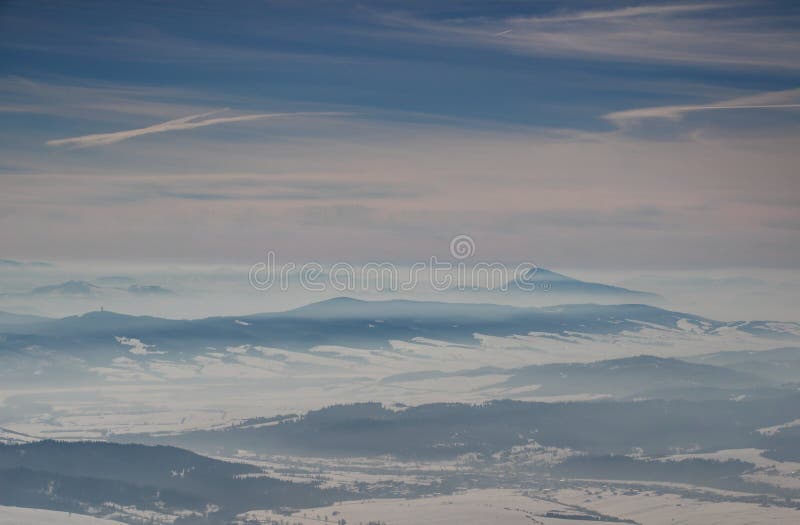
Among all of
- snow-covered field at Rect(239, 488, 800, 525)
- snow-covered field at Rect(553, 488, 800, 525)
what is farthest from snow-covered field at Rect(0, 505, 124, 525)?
snow-covered field at Rect(553, 488, 800, 525)

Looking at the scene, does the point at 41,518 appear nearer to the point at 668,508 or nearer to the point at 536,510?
the point at 536,510

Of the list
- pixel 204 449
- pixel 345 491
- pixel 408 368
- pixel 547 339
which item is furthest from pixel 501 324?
pixel 345 491

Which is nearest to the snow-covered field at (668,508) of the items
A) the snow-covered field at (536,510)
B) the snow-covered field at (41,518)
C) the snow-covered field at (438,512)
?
the snow-covered field at (536,510)

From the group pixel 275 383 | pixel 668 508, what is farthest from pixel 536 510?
pixel 275 383

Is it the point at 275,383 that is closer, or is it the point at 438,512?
Answer: the point at 438,512

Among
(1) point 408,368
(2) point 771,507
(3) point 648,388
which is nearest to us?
(2) point 771,507

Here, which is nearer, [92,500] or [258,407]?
[92,500]

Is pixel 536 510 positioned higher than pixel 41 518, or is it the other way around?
pixel 41 518

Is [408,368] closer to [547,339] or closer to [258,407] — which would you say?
[547,339]

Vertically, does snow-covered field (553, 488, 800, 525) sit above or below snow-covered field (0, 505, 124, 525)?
below

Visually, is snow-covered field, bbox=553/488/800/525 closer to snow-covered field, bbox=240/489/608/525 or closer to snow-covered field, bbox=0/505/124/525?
snow-covered field, bbox=240/489/608/525

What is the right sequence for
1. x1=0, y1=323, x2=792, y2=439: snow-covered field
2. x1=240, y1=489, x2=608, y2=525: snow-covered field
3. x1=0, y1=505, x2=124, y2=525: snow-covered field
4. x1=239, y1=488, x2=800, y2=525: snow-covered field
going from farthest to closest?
x1=0, y1=323, x2=792, y2=439: snow-covered field, x1=239, y1=488, x2=800, y2=525: snow-covered field, x1=240, y1=489, x2=608, y2=525: snow-covered field, x1=0, y1=505, x2=124, y2=525: snow-covered field
